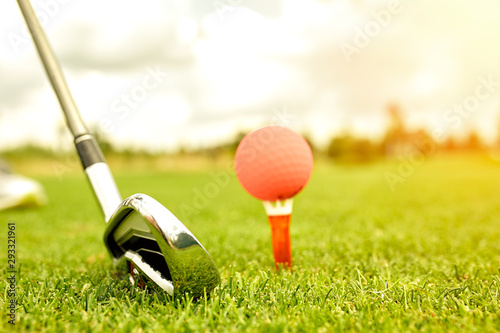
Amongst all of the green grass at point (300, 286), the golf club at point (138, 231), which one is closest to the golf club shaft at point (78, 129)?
the golf club at point (138, 231)

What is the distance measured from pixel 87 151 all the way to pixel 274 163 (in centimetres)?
97

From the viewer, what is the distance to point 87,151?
1938mm

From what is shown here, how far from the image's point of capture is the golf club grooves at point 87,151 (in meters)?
1.92

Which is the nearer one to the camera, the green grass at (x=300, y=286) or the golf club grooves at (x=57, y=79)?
the green grass at (x=300, y=286)

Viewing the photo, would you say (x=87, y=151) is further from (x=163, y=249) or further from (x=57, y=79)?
(x=163, y=249)

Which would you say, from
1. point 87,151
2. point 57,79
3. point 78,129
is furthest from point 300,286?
point 57,79

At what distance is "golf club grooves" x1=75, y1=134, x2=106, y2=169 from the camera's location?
1.92 meters

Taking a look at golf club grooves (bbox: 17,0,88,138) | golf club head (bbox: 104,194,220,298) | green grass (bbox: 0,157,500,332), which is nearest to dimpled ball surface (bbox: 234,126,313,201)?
A: green grass (bbox: 0,157,500,332)

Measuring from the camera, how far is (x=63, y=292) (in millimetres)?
1689

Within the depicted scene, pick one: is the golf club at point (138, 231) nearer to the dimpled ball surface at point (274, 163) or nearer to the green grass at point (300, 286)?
the green grass at point (300, 286)

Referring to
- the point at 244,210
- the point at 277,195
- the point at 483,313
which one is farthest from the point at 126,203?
the point at 244,210

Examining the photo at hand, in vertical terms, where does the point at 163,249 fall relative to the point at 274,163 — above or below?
below

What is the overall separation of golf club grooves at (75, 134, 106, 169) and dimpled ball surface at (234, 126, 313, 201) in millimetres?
747

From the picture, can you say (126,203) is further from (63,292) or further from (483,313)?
(483,313)
